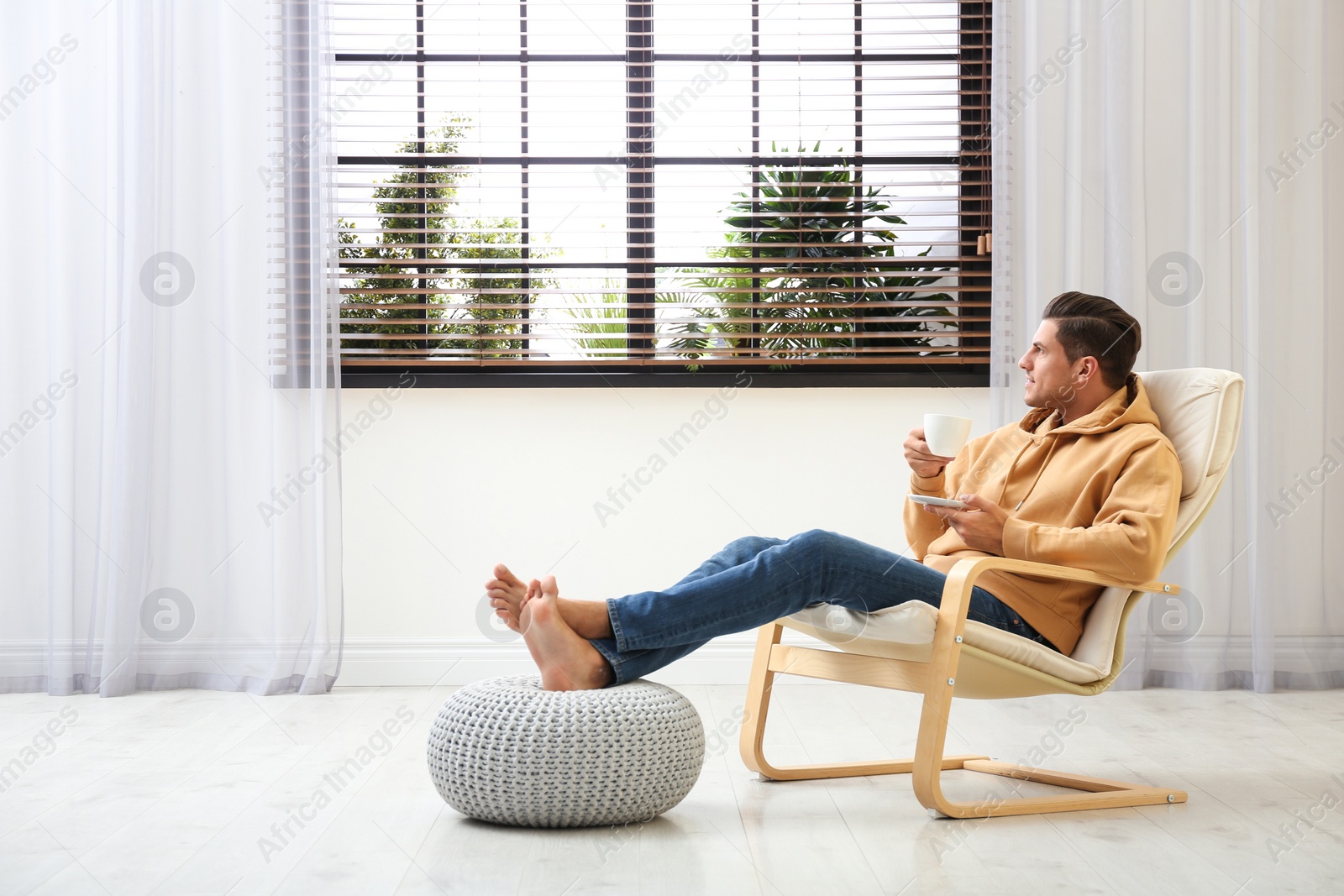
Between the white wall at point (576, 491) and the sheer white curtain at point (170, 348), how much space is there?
19 centimetres

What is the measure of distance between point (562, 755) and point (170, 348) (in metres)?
1.99

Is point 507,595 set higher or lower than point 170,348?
lower

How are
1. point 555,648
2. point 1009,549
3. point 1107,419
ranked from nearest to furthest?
point 555,648, point 1009,549, point 1107,419

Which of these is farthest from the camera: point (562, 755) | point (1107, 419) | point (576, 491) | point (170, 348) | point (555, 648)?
point (576, 491)

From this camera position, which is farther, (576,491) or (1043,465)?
(576,491)

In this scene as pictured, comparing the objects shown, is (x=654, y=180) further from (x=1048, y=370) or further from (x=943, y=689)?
(x=943, y=689)

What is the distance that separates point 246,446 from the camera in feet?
10.3

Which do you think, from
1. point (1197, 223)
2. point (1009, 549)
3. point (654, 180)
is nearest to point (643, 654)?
point (1009, 549)

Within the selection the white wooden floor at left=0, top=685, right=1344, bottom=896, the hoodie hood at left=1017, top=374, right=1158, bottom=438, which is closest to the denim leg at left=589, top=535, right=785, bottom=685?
the white wooden floor at left=0, top=685, right=1344, bottom=896

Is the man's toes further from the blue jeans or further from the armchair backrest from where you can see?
the armchair backrest

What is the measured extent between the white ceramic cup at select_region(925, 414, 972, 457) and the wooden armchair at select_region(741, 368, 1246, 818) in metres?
0.20

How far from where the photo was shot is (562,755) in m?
1.76

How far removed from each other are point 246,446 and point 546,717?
1768mm

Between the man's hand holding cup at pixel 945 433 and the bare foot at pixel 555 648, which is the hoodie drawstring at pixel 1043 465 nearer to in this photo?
the man's hand holding cup at pixel 945 433
